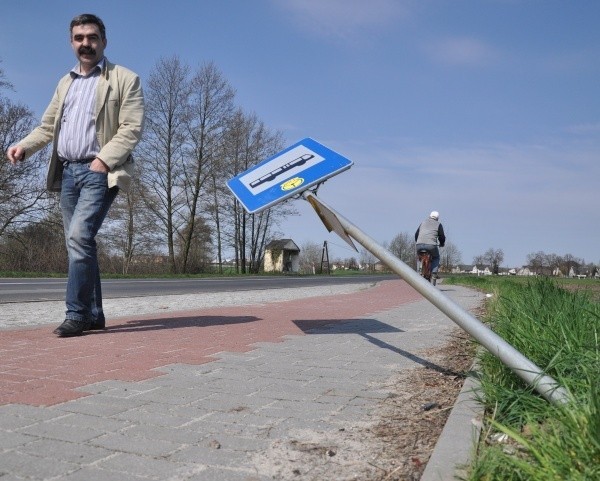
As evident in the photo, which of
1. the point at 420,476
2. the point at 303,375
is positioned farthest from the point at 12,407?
the point at 420,476

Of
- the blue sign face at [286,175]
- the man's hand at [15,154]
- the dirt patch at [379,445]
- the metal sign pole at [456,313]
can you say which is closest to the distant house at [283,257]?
the man's hand at [15,154]

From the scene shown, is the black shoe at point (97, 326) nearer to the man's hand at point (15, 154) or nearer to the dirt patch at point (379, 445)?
A: the man's hand at point (15, 154)

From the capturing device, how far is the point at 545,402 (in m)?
2.39

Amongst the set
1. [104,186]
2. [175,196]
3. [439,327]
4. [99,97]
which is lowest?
[439,327]

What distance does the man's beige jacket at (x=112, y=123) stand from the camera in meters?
4.91

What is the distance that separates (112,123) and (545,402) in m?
4.14

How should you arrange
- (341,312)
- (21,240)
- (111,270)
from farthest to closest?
(111,270), (21,240), (341,312)

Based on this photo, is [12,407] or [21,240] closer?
[12,407]

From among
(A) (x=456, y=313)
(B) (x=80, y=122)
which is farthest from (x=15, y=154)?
(A) (x=456, y=313)

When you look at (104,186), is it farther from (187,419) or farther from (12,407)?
(187,419)

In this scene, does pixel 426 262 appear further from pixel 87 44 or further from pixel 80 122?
Answer: pixel 87 44

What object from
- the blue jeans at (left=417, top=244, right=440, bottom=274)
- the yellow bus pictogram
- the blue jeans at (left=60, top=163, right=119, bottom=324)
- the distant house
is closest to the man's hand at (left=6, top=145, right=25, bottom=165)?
the blue jeans at (left=60, top=163, right=119, bottom=324)

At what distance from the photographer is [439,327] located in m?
6.43

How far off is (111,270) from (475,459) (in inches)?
1314
